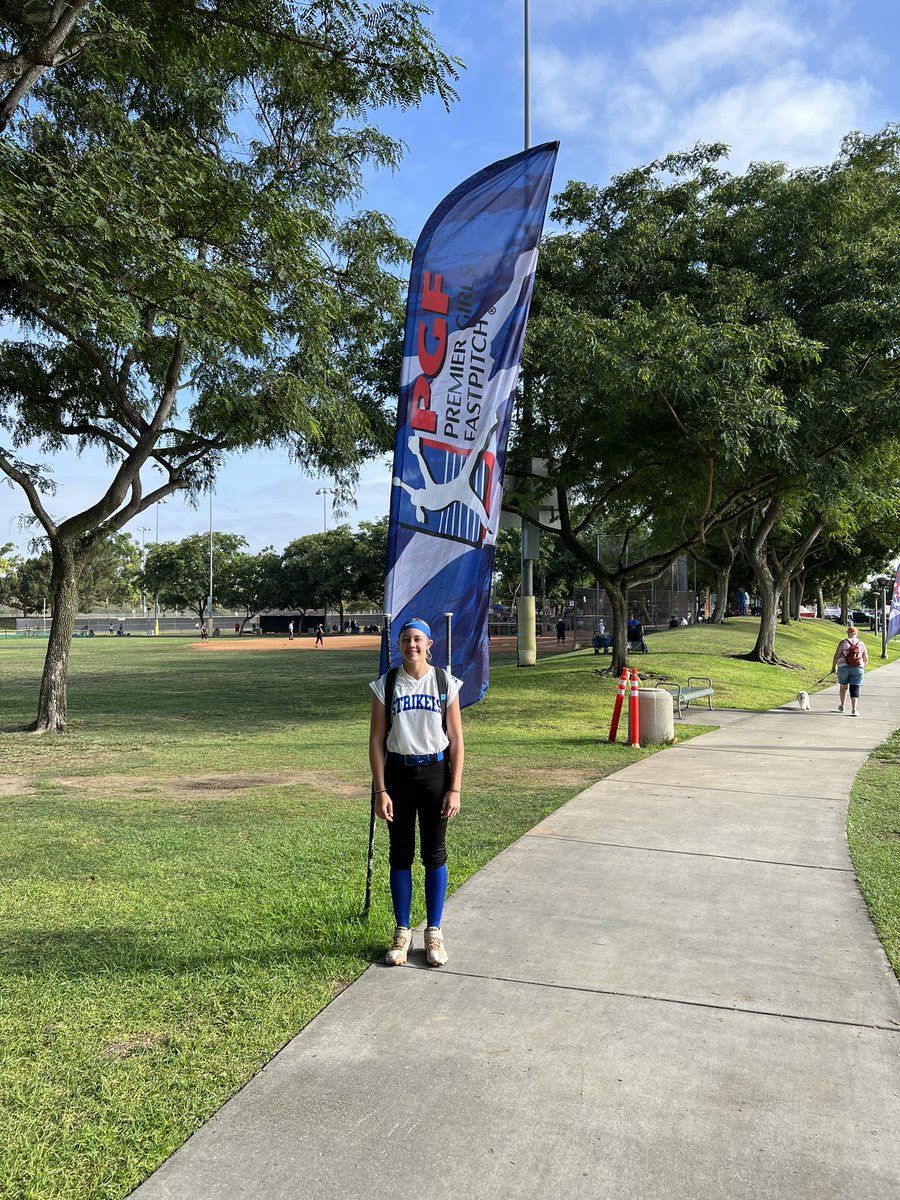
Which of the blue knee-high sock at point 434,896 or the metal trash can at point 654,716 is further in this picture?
the metal trash can at point 654,716

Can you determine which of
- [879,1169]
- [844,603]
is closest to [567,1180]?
[879,1169]

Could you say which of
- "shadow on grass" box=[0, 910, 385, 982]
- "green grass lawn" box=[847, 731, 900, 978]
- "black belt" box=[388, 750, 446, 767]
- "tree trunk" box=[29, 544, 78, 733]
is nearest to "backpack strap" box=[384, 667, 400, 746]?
"black belt" box=[388, 750, 446, 767]

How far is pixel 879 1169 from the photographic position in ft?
9.93

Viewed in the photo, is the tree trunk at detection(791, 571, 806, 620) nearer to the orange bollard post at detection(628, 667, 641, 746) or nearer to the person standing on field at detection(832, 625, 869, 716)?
the person standing on field at detection(832, 625, 869, 716)

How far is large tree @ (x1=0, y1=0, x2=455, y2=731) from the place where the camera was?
337 inches

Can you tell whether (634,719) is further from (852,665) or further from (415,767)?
(415,767)

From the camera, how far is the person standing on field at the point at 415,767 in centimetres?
464

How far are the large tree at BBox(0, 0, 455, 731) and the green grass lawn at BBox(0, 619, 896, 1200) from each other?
14.5 feet

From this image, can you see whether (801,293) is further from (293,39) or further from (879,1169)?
(879,1169)

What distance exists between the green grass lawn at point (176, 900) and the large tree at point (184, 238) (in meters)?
4.42

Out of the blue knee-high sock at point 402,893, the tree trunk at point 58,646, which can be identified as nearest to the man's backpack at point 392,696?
the blue knee-high sock at point 402,893

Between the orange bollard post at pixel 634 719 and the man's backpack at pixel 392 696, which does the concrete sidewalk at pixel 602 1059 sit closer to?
the man's backpack at pixel 392 696

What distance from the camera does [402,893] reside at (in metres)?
4.76

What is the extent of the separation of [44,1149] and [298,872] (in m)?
3.29
